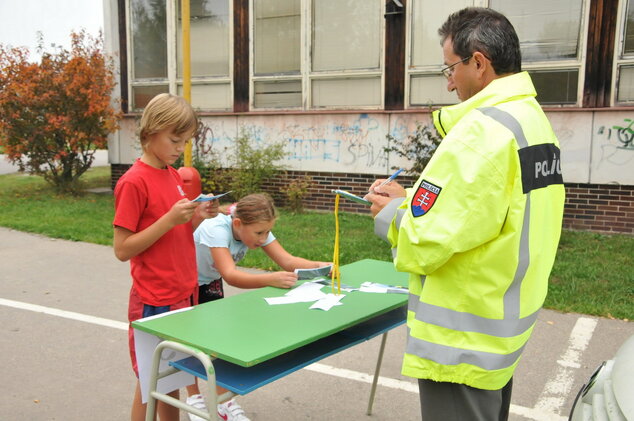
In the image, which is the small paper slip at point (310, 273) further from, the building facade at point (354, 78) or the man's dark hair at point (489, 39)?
the building facade at point (354, 78)

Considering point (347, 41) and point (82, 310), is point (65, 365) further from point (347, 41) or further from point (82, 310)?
point (347, 41)

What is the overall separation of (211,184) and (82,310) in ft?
21.7

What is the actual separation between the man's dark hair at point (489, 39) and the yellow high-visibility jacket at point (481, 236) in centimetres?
6

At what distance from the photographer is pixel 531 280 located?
1.92 meters

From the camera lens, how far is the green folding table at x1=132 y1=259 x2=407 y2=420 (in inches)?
85.4

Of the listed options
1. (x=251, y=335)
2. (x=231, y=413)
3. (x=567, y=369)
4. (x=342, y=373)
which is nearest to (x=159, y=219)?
(x=251, y=335)

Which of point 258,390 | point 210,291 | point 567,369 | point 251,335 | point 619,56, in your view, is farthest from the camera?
point 619,56

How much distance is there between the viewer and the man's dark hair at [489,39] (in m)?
1.94

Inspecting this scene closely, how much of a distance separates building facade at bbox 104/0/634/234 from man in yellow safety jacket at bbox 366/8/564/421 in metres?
8.13

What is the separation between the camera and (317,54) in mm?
11562

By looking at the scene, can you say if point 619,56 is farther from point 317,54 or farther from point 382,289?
point 382,289

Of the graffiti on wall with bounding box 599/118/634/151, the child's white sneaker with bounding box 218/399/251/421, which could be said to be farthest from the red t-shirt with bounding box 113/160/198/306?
the graffiti on wall with bounding box 599/118/634/151

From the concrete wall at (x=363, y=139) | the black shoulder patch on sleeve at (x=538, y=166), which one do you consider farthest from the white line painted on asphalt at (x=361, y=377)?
the concrete wall at (x=363, y=139)

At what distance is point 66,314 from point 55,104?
28.7ft
